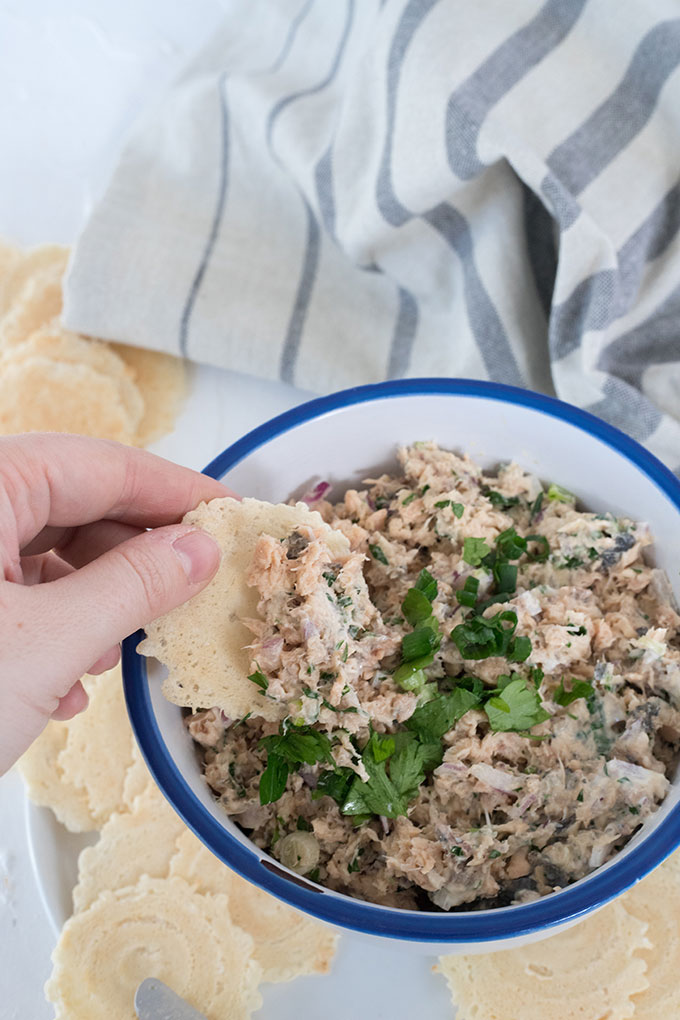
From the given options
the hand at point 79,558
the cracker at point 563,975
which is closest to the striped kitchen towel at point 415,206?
the hand at point 79,558

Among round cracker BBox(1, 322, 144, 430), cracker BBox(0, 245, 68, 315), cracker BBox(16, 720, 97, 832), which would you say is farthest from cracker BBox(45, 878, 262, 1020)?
cracker BBox(0, 245, 68, 315)

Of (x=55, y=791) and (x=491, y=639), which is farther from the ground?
(x=491, y=639)

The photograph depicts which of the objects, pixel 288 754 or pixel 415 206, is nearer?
pixel 288 754

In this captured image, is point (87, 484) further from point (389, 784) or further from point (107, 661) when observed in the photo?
point (389, 784)

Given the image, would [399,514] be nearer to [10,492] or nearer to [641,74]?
[10,492]

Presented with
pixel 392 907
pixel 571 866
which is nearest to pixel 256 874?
pixel 392 907

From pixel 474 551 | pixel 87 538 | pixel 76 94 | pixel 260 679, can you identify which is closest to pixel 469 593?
pixel 474 551
